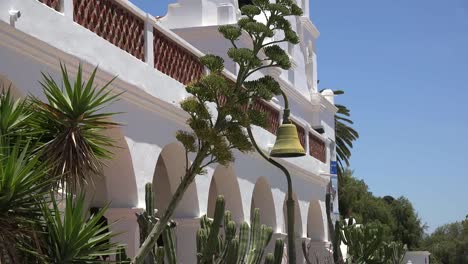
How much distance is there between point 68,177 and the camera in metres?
7.87

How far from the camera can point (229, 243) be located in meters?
10.9

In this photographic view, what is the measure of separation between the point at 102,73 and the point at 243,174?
21.8 feet

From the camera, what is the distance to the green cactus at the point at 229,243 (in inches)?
379

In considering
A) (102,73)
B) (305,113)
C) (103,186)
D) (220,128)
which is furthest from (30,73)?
(305,113)

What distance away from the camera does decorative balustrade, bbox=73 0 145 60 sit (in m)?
Result: 11.2

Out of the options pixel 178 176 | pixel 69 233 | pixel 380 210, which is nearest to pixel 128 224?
pixel 178 176

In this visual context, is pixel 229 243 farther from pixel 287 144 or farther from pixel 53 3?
pixel 53 3

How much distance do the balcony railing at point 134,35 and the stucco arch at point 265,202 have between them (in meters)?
5.08

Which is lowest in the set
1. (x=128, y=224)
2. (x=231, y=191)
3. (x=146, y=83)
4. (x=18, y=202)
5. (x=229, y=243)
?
(x=229, y=243)

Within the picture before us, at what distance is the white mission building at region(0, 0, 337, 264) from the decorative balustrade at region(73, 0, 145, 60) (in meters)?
0.01

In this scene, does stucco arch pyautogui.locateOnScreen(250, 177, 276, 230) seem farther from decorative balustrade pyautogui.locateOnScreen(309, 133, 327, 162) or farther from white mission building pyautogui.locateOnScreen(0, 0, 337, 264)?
decorative balustrade pyautogui.locateOnScreen(309, 133, 327, 162)

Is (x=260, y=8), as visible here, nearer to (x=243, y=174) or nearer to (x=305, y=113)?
(x=243, y=174)

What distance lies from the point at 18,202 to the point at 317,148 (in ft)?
60.1

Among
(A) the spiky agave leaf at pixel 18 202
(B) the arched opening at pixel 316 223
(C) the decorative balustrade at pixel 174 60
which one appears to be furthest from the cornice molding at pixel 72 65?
(B) the arched opening at pixel 316 223
